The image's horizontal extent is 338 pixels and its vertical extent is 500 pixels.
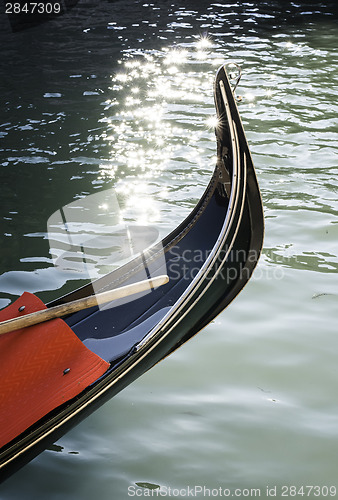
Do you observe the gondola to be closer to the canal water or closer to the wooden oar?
the wooden oar

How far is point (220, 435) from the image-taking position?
2133 millimetres

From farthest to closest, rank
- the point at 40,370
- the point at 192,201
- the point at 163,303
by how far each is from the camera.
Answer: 1. the point at 192,201
2. the point at 163,303
3. the point at 40,370

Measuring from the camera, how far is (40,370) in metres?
1.88

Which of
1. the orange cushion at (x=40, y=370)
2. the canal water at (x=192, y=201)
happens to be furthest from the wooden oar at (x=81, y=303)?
the canal water at (x=192, y=201)

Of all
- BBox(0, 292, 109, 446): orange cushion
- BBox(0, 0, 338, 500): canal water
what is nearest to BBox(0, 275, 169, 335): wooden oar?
BBox(0, 292, 109, 446): orange cushion

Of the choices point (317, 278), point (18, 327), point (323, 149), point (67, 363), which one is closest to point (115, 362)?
point (67, 363)

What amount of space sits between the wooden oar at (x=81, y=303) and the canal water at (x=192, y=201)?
19.7 inches

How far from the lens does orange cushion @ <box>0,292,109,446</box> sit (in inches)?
70.9

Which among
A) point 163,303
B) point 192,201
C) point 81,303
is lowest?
point 192,201

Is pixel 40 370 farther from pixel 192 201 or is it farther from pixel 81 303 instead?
pixel 192 201

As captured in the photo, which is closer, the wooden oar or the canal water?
the wooden oar

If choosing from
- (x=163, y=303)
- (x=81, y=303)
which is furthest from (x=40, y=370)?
(x=163, y=303)

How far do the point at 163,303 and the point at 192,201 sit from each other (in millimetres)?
1612

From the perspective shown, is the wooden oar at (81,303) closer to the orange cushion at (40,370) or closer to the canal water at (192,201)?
the orange cushion at (40,370)
